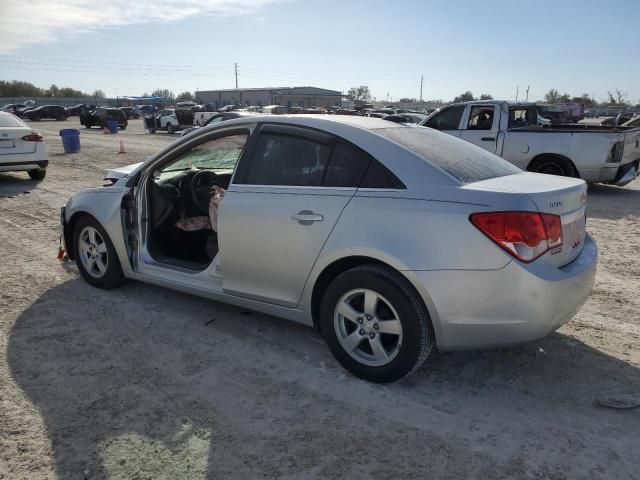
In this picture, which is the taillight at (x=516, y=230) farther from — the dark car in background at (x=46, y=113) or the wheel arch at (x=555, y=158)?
the dark car in background at (x=46, y=113)

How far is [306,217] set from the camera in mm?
3371

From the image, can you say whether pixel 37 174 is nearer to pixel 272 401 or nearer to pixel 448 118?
pixel 448 118

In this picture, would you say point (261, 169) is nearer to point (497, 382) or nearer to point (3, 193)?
point (497, 382)

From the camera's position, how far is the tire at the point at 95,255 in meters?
4.74

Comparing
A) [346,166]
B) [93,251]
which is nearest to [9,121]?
[93,251]

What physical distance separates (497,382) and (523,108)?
928 cm

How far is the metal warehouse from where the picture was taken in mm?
73062

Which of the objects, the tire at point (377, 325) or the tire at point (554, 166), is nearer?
the tire at point (377, 325)

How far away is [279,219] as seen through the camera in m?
3.50

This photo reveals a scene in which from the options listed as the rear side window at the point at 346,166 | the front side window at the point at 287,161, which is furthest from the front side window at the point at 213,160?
the rear side window at the point at 346,166

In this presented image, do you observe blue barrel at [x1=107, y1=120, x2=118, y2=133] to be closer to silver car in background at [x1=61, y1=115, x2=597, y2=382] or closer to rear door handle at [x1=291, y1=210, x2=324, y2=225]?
silver car in background at [x1=61, y1=115, x2=597, y2=382]

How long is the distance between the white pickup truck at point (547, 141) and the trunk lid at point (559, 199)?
7038 mm

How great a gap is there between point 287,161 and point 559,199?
1749mm

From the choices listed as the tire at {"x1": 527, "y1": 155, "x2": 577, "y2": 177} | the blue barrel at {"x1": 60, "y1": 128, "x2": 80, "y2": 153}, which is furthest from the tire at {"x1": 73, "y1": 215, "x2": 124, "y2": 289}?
the blue barrel at {"x1": 60, "y1": 128, "x2": 80, "y2": 153}
